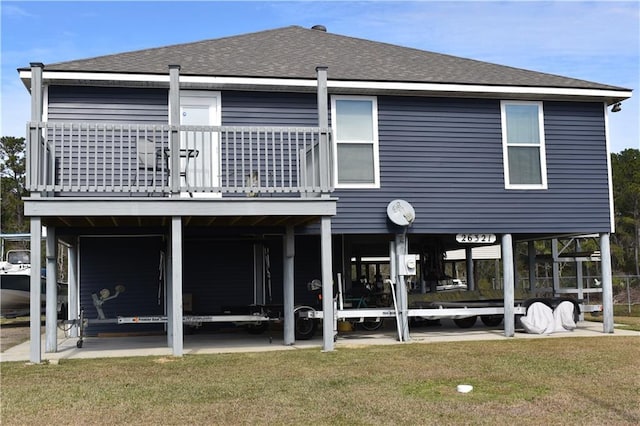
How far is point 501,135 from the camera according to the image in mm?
14461

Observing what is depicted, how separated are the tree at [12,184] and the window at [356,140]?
30777mm

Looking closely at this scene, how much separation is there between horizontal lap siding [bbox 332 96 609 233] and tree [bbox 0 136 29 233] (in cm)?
3119

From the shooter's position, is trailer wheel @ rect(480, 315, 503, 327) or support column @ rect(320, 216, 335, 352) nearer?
support column @ rect(320, 216, 335, 352)

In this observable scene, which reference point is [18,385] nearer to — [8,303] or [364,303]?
[364,303]

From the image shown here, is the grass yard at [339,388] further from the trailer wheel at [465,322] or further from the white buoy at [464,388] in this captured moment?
the trailer wheel at [465,322]

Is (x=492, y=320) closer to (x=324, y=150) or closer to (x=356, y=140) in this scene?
(x=356, y=140)

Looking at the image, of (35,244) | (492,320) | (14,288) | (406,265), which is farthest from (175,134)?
(14,288)

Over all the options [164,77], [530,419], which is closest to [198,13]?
[164,77]

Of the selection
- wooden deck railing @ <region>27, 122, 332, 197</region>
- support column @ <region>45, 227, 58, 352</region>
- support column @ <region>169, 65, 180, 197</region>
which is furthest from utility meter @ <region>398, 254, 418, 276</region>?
support column @ <region>45, 227, 58, 352</region>

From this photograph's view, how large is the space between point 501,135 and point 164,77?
650 centimetres

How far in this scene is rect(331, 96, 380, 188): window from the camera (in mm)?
13758

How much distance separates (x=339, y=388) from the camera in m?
8.35

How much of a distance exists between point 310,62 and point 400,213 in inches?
144

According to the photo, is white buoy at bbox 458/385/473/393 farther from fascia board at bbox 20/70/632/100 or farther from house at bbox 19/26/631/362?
fascia board at bbox 20/70/632/100
